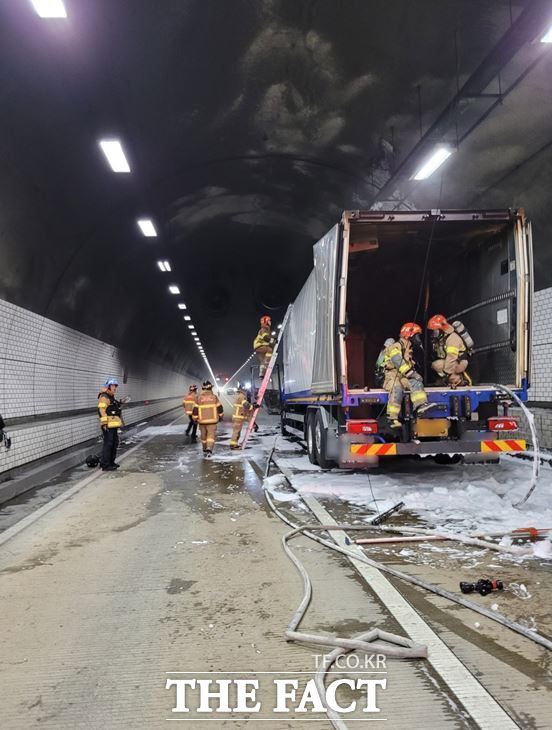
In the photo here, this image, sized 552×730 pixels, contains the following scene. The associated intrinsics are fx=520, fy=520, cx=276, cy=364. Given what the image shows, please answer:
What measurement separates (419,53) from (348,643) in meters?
7.76

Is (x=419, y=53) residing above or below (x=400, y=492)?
above

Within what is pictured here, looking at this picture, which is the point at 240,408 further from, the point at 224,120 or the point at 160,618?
the point at 160,618

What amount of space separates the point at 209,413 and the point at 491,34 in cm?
865

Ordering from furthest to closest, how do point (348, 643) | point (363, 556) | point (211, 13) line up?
point (211, 13) < point (363, 556) < point (348, 643)

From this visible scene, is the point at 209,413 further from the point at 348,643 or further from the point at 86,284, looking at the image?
the point at 348,643

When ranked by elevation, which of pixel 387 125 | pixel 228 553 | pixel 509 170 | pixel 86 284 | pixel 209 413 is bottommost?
pixel 228 553

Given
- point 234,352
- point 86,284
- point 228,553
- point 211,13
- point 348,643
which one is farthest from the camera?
point 234,352

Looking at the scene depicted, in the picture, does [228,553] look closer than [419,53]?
Yes

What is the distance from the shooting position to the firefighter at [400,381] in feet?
23.8

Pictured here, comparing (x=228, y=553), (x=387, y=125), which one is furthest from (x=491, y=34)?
(x=228, y=553)

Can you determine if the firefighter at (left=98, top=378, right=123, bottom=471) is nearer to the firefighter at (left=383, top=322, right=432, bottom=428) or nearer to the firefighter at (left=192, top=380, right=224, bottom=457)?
the firefighter at (left=192, top=380, right=224, bottom=457)

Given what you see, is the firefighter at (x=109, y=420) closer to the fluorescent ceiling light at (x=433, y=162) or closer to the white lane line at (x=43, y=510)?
the white lane line at (x=43, y=510)

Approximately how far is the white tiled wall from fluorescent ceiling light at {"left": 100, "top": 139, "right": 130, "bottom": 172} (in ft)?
10.3

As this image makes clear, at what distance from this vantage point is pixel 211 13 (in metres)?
6.91
